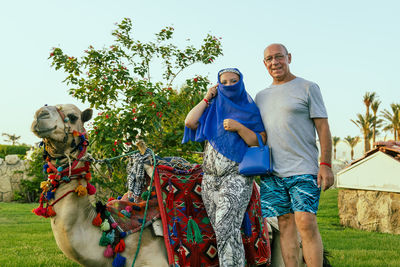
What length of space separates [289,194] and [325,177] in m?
0.36

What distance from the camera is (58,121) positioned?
3.24 meters

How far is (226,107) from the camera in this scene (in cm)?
367

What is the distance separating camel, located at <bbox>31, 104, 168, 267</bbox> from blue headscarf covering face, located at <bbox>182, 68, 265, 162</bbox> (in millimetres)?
1034

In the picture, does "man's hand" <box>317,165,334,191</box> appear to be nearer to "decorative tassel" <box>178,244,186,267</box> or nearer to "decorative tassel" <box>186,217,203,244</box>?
"decorative tassel" <box>186,217,203,244</box>

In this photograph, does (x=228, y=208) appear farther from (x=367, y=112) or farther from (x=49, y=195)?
(x=367, y=112)

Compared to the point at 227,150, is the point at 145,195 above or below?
below

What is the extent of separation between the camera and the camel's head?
3.11m

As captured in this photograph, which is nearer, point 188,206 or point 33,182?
point 188,206

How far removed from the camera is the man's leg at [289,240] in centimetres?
358

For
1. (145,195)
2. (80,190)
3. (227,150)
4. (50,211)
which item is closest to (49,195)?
(50,211)

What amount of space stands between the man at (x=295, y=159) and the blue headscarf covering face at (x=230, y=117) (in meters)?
0.13

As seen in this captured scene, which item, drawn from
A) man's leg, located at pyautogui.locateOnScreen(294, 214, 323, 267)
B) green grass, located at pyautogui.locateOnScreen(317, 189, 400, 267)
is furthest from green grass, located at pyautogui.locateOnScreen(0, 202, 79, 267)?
green grass, located at pyautogui.locateOnScreen(317, 189, 400, 267)

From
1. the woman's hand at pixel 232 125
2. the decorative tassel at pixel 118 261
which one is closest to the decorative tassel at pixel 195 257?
the decorative tassel at pixel 118 261

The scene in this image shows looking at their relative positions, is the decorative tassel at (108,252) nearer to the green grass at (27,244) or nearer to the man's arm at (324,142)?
the man's arm at (324,142)
